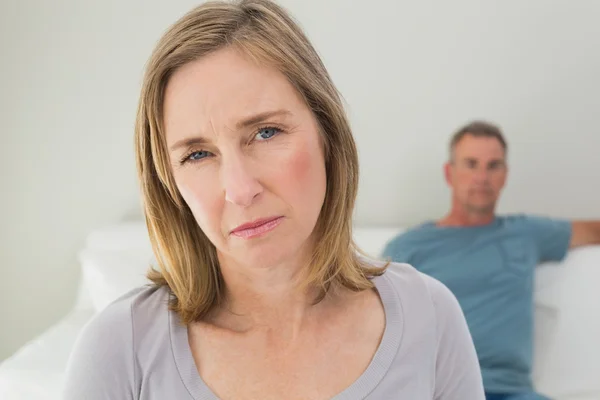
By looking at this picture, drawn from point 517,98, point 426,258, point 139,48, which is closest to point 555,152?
point 517,98

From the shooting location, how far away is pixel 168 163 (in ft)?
2.70

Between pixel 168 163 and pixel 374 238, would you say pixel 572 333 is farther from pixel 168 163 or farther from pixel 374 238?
pixel 168 163

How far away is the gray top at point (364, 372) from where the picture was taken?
812mm

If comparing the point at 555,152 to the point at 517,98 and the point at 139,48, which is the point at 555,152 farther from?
the point at 139,48

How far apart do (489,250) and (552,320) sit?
26cm

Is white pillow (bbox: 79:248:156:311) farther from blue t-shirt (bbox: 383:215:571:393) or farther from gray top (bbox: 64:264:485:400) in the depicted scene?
gray top (bbox: 64:264:485:400)

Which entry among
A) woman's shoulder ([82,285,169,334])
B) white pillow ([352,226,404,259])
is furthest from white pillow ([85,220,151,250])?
woman's shoulder ([82,285,169,334])

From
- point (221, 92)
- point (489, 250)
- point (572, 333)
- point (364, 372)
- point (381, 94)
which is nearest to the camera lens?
point (221, 92)

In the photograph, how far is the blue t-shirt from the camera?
5.89ft

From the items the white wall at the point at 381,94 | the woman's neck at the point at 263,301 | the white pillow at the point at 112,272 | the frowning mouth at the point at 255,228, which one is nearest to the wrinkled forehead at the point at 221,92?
the frowning mouth at the point at 255,228

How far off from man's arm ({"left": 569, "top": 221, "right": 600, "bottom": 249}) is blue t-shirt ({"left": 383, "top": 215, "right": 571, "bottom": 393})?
29mm

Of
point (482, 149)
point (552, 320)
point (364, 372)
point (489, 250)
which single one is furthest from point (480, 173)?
point (364, 372)

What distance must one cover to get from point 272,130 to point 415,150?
58.3 inches

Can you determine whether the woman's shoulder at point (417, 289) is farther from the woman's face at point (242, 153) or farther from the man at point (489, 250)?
A: the man at point (489, 250)
